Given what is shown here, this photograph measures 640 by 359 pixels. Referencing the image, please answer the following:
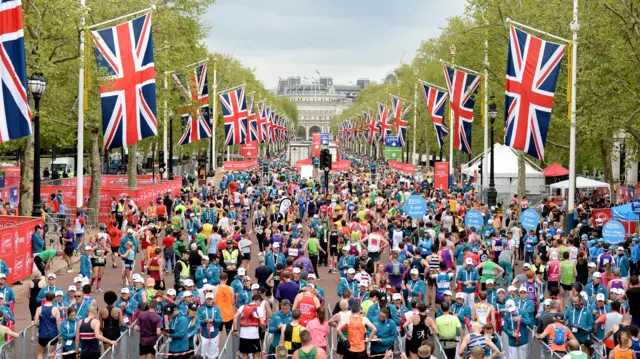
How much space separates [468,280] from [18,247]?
1080cm

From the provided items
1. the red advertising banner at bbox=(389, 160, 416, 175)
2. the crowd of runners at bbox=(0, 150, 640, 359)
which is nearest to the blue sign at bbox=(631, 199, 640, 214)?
the crowd of runners at bbox=(0, 150, 640, 359)

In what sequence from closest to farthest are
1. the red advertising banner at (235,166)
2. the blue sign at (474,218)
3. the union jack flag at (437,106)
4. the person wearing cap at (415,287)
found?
the person wearing cap at (415,287)
the blue sign at (474,218)
the union jack flag at (437,106)
the red advertising banner at (235,166)

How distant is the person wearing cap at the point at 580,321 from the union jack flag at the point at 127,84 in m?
14.7

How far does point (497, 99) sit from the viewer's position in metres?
48.4

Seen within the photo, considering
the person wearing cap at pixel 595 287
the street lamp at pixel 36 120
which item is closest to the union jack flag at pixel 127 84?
the street lamp at pixel 36 120

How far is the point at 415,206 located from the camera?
25797 millimetres

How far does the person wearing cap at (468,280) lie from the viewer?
53.4ft

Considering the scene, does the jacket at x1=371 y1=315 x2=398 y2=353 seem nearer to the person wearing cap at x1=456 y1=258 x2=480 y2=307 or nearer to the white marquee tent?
the person wearing cap at x1=456 y1=258 x2=480 y2=307

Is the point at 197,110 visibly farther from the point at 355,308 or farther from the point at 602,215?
the point at 355,308

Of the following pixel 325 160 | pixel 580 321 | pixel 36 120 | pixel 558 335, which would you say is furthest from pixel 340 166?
pixel 558 335

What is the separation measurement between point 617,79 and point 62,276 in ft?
61.6

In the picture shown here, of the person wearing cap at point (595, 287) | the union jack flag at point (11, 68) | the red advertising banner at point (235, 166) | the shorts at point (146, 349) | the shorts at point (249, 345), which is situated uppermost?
the union jack flag at point (11, 68)

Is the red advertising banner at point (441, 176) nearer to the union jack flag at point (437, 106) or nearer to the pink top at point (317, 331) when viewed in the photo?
the union jack flag at point (437, 106)

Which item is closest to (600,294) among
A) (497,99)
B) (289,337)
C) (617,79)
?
(289,337)
